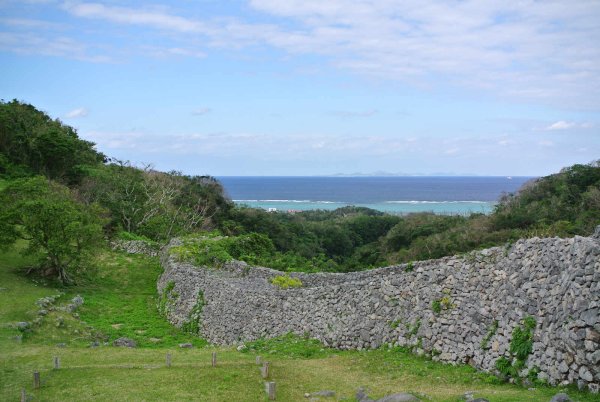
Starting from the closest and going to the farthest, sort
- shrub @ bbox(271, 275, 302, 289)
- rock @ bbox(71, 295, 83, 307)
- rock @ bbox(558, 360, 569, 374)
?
rock @ bbox(558, 360, 569, 374) < shrub @ bbox(271, 275, 302, 289) < rock @ bbox(71, 295, 83, 307)

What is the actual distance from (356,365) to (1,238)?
19.5 m

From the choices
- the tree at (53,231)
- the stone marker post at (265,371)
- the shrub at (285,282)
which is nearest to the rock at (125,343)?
the shrub at (285,282)

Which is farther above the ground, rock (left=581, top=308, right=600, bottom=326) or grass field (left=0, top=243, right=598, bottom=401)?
rock (left=581, top=308, right=600, bottom=326)

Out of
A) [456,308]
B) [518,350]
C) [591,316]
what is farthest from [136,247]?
[591,316]

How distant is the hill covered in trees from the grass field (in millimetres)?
4173

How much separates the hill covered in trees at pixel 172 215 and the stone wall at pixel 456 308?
20.3ft

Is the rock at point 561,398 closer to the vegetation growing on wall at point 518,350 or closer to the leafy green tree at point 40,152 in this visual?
the vegetation growing on wall at point 518,350

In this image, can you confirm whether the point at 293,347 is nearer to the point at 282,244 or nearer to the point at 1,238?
the point at 1,238

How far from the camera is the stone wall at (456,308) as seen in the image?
11.0 m

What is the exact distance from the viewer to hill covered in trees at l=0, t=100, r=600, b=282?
26016mm

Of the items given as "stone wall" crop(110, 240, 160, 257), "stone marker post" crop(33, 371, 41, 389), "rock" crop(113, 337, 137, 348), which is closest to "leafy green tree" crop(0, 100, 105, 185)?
"stone wall" crop(110, 240, 160, 257)

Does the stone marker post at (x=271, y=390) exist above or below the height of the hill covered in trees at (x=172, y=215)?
below

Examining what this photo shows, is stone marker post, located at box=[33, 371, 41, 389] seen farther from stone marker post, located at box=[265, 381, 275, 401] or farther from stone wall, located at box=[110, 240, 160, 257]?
stone wall, located at box=[110, 240, 160, 257]

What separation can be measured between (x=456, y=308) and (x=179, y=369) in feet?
26.4
